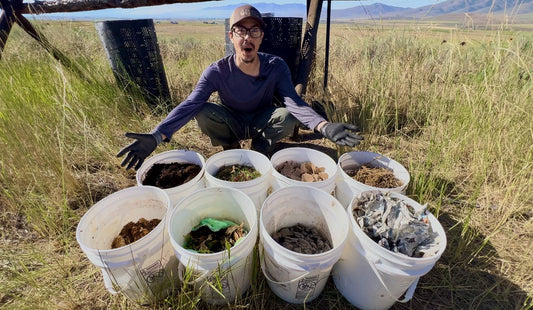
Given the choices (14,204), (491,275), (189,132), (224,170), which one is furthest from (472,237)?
(14,204)

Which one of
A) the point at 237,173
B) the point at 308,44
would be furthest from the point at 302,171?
the point at 308,44

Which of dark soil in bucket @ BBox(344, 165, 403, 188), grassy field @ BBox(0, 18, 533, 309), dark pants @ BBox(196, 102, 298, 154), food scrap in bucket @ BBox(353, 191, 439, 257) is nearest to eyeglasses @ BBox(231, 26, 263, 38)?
dark pants @ BBox(196, 102, 298, 154)

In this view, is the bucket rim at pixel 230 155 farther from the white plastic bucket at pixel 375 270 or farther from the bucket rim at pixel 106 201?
the white plastic bucket at pixel 375 270

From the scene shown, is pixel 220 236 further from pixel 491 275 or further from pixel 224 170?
pixel 491 275

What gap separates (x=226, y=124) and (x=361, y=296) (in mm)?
1564

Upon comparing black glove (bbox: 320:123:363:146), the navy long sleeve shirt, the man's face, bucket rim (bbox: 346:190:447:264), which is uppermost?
the man's face

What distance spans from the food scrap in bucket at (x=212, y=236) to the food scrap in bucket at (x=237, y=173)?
11.9 inches

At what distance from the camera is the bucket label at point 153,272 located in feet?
3.45

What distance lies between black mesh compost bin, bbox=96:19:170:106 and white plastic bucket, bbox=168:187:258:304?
6.29ft

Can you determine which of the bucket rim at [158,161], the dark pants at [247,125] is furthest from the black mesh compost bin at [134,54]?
the bucket rim at [158,161]

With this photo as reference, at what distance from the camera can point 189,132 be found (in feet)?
8.71

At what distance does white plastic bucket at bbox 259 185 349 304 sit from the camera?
0.96 metres

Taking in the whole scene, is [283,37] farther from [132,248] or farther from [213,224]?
[132,248]

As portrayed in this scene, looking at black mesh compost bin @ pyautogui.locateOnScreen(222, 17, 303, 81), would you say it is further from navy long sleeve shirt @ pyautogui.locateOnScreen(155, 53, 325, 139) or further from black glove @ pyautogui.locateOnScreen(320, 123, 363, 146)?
black glove @ pyautogui.locateOnScreen(320, 123, 363, 146)
